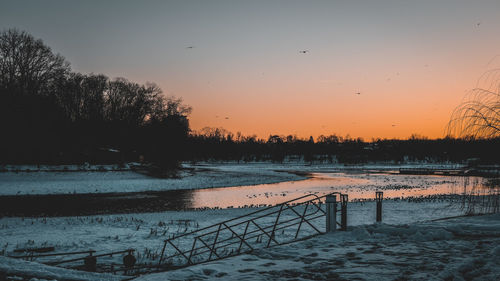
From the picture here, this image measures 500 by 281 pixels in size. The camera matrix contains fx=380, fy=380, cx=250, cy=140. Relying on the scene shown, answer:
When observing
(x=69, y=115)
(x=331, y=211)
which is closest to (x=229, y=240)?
(x=331, y=211)

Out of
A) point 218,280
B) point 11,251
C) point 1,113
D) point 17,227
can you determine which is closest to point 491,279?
point 218,280

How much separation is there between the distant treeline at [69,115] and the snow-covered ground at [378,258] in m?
57.7

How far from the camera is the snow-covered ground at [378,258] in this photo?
24.0 feet

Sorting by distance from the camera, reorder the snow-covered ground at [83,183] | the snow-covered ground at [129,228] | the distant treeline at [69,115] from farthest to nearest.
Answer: the distant treeline at [69,115]
the snow-covered ground at [83,183]
the snow-covered ground at [129,228]

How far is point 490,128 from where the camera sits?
9.18 meters

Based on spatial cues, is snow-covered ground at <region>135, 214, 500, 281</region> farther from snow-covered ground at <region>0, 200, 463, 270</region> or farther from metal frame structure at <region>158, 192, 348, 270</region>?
snow-covered ground at <region>0, 200, 463, 270</region>

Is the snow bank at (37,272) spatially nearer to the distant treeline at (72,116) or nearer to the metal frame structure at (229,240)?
the metal frame structure at (229,240)

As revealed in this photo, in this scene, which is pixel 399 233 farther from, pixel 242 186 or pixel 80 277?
pixel 242 186

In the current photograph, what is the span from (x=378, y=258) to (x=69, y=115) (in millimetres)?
85975

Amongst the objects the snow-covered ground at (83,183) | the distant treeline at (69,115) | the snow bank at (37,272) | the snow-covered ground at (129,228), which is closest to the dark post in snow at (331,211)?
the snow-covered ground at (129,228)

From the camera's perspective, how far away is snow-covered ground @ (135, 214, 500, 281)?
732 cm

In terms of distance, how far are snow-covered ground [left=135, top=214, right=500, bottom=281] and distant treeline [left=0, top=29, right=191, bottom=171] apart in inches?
2273

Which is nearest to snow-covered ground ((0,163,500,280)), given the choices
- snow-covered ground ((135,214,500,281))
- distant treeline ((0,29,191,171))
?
snow-covered ground ((135,214,500,281))

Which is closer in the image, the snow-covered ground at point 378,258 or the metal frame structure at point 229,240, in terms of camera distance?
the snow-covered ground at point 378,258
